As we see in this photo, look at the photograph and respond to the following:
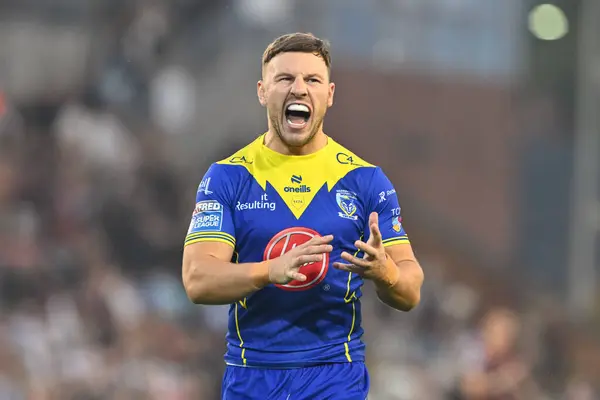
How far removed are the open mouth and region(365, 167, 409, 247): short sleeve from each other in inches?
15.3

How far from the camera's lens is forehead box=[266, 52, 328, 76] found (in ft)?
15.4

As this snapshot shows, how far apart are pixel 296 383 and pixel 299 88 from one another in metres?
1.21

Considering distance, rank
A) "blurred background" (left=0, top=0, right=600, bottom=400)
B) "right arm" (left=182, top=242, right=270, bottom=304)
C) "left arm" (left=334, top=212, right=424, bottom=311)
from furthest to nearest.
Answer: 1. "blurred background" (left=0, top=0, right=600, bottom=400)
2. "right arm" (left=182, top=242, right=270, bottom=304)
3. "left arm" (left=334, top=212, right=424, bottom=311)

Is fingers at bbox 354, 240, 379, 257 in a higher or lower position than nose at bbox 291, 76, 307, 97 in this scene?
lower

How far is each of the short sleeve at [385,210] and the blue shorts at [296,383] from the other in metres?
0.57

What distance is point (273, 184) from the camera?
4742 millimetres

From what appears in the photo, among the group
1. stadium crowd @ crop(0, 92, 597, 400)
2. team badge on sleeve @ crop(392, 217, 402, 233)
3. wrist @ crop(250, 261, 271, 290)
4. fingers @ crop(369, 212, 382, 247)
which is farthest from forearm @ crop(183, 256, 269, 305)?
stadium crowd @ crop(0, 92, 597, 400)

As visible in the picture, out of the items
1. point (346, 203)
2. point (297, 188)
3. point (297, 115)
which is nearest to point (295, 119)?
point (297, 115)

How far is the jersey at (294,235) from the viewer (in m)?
4.63

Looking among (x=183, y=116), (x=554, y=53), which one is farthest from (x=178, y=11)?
(x=554, y=53)

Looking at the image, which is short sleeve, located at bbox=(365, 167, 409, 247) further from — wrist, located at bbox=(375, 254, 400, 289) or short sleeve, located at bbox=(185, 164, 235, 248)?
short sleeve, located at bbox=(185, 164, 235, 248)

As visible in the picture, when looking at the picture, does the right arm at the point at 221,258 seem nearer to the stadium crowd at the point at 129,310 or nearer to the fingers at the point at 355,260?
the fingers at the point at 355,260

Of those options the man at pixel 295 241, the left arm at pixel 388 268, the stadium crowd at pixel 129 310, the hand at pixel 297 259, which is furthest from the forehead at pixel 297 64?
the stadium crowd at pixel 129 310

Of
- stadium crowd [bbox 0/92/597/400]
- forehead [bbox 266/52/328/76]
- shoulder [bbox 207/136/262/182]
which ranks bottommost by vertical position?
stadium crowd [bbox 0/92/597/400]
